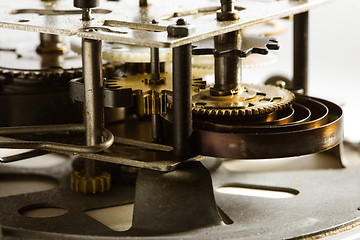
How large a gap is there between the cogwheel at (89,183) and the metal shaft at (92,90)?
300 millimetres

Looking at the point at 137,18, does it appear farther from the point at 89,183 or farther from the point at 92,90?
the point at 89,183

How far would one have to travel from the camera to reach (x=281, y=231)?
1815 mm

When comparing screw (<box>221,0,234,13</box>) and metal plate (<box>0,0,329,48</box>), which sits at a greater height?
screw (<box>221,0,234,13</box>)

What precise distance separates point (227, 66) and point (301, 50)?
0.56 m

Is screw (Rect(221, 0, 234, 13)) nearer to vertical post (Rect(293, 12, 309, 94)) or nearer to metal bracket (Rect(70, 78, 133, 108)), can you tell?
metal bracket (Rect(70, 78, 133, 108))

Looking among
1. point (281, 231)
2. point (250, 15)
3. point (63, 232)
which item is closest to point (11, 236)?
point (63, 232)

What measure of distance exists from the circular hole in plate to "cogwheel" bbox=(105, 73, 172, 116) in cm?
31

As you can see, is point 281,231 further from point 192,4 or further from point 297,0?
point 192,4

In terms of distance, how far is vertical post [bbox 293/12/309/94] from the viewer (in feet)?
8.04

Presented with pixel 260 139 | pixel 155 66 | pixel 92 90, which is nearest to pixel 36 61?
pixel 155 66

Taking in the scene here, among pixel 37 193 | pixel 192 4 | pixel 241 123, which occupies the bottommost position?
pixel 37 193

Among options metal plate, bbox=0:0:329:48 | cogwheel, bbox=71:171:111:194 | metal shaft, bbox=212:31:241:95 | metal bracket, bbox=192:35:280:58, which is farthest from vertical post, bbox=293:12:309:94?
cogwheel, bbox=71:171:111:194

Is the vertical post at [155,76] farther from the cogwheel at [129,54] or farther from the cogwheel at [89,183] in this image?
the cogwheel at [89,183]

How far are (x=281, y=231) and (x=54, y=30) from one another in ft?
2.06
